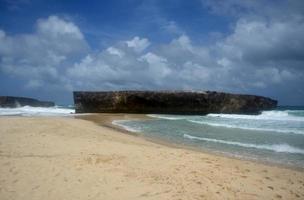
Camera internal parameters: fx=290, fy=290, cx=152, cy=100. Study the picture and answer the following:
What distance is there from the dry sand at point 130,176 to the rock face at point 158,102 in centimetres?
3757

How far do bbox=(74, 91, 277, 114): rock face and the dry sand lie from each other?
37.6 meters

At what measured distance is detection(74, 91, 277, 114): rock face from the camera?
46.5m

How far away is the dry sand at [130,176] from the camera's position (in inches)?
217

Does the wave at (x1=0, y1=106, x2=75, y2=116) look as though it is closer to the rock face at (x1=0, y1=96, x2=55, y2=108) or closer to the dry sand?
the rock face at (x1=0, y1=96, x2=55, y2=108)

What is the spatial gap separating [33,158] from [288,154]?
924 centimetres

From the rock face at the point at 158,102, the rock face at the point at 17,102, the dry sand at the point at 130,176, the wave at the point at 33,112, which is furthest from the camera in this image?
the rock face at the point at 17,102

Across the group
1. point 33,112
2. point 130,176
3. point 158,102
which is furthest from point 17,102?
point 130,176

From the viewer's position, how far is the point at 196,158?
8.94m

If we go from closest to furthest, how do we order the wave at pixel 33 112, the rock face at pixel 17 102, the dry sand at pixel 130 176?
the dry sand at pixel 130 176, the wave at pixel 33 112, the rock face at pixel 17 102

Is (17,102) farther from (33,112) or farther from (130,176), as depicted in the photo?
(130,176)

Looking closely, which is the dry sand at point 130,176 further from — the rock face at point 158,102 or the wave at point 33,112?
the rock face at point 158,102

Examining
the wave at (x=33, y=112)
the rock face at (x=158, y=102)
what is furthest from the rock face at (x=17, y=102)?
the rock face at (x=158, y=102)

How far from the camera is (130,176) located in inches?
255

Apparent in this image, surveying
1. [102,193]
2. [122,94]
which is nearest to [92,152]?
[102,193]
